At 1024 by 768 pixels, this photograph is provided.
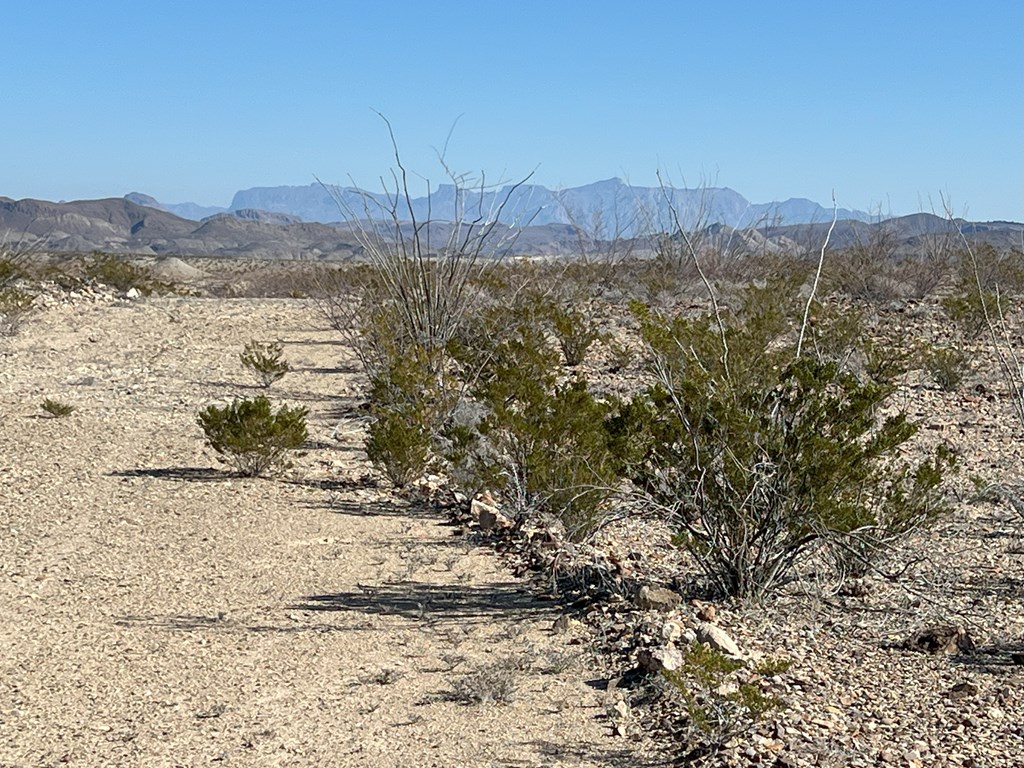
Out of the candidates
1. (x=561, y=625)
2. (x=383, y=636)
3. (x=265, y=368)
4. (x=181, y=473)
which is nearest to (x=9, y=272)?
(x=265, y=368)

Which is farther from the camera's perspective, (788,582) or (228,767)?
(788,582)

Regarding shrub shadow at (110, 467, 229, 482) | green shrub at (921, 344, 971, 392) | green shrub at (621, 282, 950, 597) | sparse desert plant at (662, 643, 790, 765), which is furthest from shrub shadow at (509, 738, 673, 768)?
green shrub at (921, 344, 971, 392)

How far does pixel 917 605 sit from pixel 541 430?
251 centimetres

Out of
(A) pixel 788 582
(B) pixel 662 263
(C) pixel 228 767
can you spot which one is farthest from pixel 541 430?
(B) pixel 662 263

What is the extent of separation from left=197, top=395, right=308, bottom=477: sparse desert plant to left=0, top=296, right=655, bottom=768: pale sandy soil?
0.59 ft

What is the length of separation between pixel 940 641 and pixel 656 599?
1309 mm

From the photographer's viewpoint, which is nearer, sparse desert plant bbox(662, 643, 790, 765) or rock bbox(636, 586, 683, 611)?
sparse desert plant bbox(662, 643, 790, 765)

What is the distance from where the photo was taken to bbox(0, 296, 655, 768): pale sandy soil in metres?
4.32

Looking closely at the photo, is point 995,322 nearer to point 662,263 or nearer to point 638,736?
point 662,263

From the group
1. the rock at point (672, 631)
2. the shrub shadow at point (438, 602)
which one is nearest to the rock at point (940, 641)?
the rock at point (672, 631)

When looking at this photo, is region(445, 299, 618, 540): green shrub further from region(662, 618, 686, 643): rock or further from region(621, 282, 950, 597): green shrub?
region(662, 618, 686, 643): rock

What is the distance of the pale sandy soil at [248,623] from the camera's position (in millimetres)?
4324

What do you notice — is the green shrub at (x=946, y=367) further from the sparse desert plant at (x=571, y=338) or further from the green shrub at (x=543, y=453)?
the green shrub at (x=543, y=453)

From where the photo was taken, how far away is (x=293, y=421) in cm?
868
